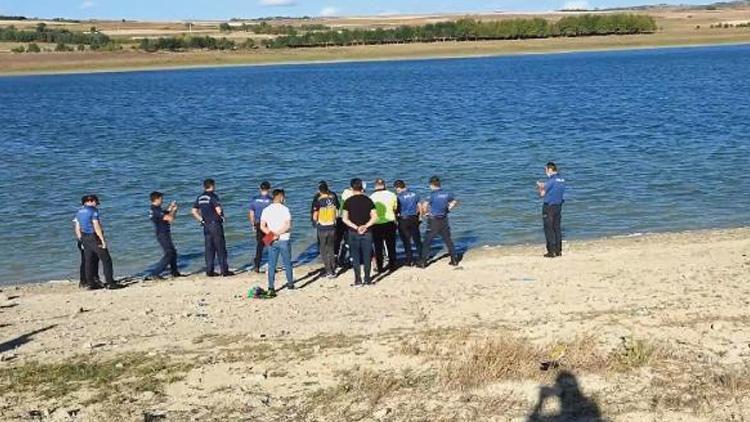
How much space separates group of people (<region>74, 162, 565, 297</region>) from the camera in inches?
539

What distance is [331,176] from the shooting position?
27.7m

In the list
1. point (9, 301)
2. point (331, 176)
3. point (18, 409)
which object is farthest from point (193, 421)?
point (331, 176)

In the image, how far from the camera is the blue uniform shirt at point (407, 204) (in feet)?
49.6

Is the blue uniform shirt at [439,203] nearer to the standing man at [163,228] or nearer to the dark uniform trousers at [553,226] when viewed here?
the dark uniform trousers at [553,226]

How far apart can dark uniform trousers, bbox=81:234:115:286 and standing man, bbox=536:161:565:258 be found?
7.21 metres

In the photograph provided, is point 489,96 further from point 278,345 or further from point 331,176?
point 278,345

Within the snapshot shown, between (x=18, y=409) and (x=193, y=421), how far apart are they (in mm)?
1775

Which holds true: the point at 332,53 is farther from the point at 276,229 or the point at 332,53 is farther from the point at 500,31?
the point at 276,229

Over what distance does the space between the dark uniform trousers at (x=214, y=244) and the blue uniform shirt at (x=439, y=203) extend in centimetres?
352

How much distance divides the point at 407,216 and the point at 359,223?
1.83 meters

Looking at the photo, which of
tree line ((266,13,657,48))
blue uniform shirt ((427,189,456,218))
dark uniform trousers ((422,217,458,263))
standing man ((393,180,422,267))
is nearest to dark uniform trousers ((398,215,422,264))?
standing man ((393,180,422,267))

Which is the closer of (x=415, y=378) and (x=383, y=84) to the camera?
(x=415, y=378)

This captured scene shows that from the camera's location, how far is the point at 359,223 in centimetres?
1361

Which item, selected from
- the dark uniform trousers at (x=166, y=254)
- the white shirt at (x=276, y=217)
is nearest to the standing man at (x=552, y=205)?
the white shirt at (x=276, y=217)
